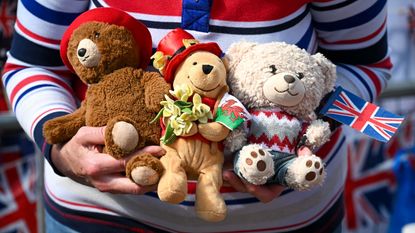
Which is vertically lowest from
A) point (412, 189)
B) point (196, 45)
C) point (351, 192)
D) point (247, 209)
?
point (351, 192)

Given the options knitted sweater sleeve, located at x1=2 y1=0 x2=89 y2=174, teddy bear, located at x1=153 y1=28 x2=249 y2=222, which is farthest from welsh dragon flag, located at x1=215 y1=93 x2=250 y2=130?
knitted sweater sleeve, located at x1=2 y1=0 x2=89 y2=174

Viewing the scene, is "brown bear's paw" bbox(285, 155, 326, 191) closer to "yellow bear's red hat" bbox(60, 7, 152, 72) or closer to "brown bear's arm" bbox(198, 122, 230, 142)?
"brown bear's arm" bbox(198, 122, 230, 142)

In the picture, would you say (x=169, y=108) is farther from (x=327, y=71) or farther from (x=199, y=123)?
(x=327, y=71)

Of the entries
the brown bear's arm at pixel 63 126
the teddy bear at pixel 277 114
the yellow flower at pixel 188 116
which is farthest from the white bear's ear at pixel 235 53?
the brown bear's arm at pixel 63 126

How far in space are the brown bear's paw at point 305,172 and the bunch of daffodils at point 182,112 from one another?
0.41 feet

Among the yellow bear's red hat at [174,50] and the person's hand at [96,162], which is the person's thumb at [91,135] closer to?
the person's hand at [96,162]

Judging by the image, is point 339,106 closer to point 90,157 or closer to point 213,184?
point 213,184

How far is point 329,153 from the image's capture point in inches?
44.9

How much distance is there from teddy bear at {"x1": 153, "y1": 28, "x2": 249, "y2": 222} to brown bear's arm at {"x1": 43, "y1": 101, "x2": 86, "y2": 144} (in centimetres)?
13

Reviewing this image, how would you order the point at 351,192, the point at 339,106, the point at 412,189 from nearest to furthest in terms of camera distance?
the point at 339,106, the point at 412,189, the point at 351,192

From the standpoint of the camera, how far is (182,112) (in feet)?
2.94

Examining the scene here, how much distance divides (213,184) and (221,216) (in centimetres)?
4

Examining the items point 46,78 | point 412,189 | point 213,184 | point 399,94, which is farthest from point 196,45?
point 399,94

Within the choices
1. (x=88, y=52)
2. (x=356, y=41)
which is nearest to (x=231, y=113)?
(x=88, y=52)
